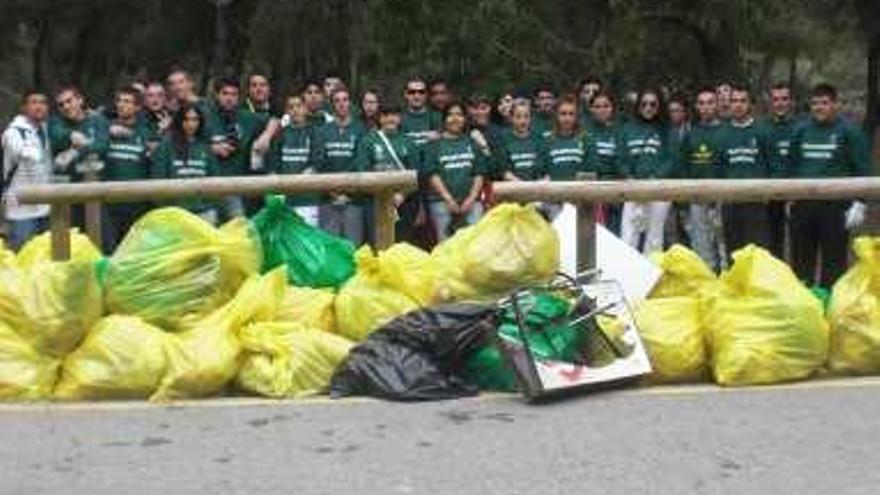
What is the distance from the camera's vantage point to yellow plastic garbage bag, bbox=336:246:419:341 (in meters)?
7.57

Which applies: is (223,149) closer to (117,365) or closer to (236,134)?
(236,134)

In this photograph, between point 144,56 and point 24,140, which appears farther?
point 144,56

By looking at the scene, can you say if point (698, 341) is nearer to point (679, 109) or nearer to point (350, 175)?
point (350, 175)

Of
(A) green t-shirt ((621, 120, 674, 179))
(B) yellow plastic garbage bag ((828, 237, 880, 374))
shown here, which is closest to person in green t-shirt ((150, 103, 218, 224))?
(A) green t-shirt ((621, 120, 674, 179))

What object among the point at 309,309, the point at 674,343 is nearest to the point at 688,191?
the point at 674,343

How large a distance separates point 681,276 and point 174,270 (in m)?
2.58

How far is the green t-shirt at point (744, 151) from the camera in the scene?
10.5 meters

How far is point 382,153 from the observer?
1072cm

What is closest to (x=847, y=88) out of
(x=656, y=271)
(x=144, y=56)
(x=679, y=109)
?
(x=144, y=56)

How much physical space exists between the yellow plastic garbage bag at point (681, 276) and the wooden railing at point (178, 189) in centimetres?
146

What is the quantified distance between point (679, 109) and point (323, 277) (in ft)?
13.7

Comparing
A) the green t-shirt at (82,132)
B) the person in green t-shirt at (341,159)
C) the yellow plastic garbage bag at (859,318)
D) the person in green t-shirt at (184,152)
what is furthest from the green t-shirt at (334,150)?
the yellow plastic garbage bag at (859,318)

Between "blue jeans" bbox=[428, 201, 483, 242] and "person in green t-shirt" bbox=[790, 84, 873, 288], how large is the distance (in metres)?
2.12

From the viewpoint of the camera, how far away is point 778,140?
10.3m
